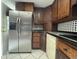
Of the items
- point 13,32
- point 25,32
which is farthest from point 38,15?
point 13,32

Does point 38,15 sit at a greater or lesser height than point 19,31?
greater

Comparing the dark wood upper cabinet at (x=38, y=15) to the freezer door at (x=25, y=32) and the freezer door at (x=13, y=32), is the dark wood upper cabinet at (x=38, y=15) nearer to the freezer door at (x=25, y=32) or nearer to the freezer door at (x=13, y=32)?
the freezer door at (x=25, y=32)

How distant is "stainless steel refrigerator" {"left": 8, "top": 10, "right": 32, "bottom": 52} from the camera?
4578mm

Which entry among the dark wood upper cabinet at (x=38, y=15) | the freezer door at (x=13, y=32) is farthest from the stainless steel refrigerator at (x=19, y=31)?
the dark wood upper cabinet at (x=38, y=15)

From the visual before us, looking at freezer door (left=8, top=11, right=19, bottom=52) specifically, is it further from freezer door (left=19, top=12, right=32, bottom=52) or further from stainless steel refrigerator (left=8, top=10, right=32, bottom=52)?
freezer door (left=19, top=12, right=32, bottom=52)

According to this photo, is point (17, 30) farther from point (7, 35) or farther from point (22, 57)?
point (22, 57)

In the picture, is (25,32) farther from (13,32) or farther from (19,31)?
(13,32)

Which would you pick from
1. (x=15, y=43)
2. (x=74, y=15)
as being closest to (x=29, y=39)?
(x=15, y=43)

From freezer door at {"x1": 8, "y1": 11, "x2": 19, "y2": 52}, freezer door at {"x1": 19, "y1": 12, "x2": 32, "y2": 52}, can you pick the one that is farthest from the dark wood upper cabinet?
freezer door at {"x1": 8, "y1": 11, "x2": 19, "y2": 52}

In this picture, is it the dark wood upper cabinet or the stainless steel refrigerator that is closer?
the stainless steel refrigerator

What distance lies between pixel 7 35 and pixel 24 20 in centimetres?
92

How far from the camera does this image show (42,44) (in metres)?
5.15

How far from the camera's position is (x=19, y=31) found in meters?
4.61

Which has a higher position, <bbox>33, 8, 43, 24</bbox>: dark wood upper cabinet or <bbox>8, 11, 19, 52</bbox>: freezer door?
<bbox>33, 8, 43, 24</bbox>: dark wood upper cabinet
